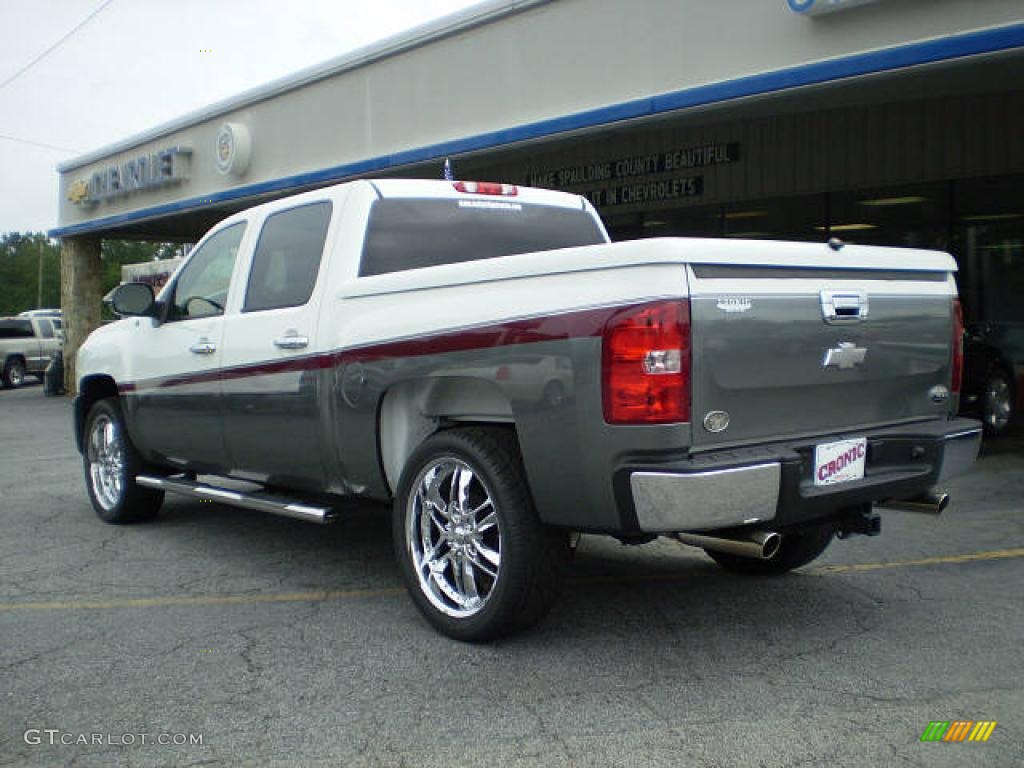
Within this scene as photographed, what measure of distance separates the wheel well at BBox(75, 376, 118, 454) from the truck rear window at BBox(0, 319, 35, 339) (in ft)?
81.5

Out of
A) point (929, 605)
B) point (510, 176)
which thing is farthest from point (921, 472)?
point (510, 176)

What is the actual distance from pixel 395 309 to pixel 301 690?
1.68 m

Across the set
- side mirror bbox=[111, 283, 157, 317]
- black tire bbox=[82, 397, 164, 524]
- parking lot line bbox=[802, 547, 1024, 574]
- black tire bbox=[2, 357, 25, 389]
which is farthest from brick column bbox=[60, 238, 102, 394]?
parking lot line bbox=[802, 547, 1024, 574]

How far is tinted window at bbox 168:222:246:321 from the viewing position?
604 centimetres

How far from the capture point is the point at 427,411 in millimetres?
4547

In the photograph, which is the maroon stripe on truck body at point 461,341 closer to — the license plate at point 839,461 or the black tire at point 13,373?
the license plate at point 839,461

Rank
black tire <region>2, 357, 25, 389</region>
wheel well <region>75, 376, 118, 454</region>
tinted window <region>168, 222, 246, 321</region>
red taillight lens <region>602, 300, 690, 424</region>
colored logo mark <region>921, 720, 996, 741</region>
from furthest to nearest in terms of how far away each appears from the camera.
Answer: black tire <region>2, 357, 25, 389</region>
wheel well <region>75, 376, 118, 454</region>
tinted window <region>168, 222, 246, 321</region>
red taillight lens <region>602, 300, 690, 424</region>
colored logo mark <region>921, 720, 996, 741</region>

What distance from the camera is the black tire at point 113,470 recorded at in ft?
22.9

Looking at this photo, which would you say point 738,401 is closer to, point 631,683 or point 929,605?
point 631,683

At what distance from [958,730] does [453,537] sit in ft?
6.74

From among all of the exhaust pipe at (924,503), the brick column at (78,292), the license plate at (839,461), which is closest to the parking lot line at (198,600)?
the license plate at (839,461)

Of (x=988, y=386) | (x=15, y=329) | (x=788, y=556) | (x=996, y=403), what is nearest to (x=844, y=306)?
(x=788, y=556)

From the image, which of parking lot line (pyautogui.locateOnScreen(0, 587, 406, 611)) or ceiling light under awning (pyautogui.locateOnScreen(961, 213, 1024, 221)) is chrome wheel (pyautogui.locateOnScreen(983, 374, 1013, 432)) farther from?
parking lot line (pyautogui.locateOnScreen(0, 587, 406, 611))

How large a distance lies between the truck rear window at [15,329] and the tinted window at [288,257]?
1075 inches
